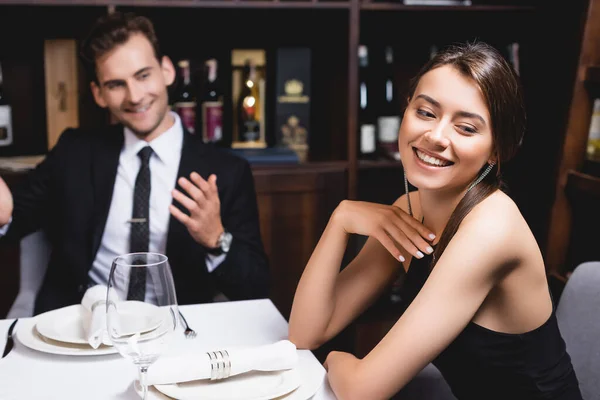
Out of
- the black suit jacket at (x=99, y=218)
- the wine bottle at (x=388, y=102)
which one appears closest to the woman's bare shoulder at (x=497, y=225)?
the black suit jacket at (x=99, y=218)

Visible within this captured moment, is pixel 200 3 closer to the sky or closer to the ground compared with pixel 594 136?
closer to the sky

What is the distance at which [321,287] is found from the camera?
1191 mm

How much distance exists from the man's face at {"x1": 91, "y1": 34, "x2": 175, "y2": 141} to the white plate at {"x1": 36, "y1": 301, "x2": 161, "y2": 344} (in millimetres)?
738

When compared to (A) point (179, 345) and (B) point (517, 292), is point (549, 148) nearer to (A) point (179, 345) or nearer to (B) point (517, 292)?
(B) point (517, 292)

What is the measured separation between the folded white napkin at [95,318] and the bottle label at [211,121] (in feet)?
4.13

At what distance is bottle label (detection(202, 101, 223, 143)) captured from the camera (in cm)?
228

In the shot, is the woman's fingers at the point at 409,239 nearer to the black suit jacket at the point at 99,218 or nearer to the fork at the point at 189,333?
the fork at the point at 189,333

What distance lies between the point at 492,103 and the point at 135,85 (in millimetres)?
1043

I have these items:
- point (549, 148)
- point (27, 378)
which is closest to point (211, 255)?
point (27, 378)

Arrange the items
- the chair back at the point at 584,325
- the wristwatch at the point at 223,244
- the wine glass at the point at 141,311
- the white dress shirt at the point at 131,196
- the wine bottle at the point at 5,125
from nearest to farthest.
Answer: the wine glass at the point at 141,311 < the chair back at the point at 584,325 < the wristwatch at the point at 223,244 < the white dress shirt at the point at 131,196 < the wine bottle at the point at 5,125

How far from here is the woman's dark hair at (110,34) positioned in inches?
69.1

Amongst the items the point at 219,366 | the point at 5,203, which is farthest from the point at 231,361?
the point at 5,203

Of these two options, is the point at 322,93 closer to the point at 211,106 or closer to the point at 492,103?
the point at 211,106

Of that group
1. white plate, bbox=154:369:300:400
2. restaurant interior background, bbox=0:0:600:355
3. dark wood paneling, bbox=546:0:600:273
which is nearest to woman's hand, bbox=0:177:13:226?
restaurant interior background, bbox=0:0:600:355
